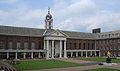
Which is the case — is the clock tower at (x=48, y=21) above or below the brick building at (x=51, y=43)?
above

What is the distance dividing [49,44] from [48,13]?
15110 mm

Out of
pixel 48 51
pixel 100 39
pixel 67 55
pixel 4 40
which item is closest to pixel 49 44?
pixel 48 51

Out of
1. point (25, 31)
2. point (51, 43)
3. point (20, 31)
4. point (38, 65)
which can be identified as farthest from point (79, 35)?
point (38, 65)

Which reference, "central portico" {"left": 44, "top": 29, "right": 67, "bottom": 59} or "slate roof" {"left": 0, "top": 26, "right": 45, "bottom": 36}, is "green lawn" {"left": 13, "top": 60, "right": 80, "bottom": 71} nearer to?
"slate roof" {"left": 0, "top": 26, "right": 45, "bottom": 36}

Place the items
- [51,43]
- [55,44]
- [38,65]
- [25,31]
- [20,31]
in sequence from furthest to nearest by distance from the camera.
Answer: [55,44], [51,43], [25,31], [20,31], [38,65]

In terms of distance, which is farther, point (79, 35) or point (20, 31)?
point (79, 35)

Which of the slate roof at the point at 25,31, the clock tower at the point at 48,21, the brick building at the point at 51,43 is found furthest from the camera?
the clock tower at the point at 48,21

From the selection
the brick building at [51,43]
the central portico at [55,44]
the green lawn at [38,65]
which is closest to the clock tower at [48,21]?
the brick building at [51,43]

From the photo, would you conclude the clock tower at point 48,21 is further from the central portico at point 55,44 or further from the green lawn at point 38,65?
the green lawn at point 38,65

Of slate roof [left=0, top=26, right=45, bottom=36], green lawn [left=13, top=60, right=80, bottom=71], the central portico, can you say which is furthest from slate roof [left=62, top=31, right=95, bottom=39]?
green lawn [left=13, top=60, right=80, bottom=71]

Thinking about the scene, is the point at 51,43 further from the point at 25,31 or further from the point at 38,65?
the point at 38,65

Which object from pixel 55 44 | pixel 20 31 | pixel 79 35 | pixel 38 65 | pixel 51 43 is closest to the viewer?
pixel 38 65

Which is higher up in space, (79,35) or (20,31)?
(20,31)

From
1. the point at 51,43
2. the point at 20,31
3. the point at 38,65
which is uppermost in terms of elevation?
the point at 20,31
